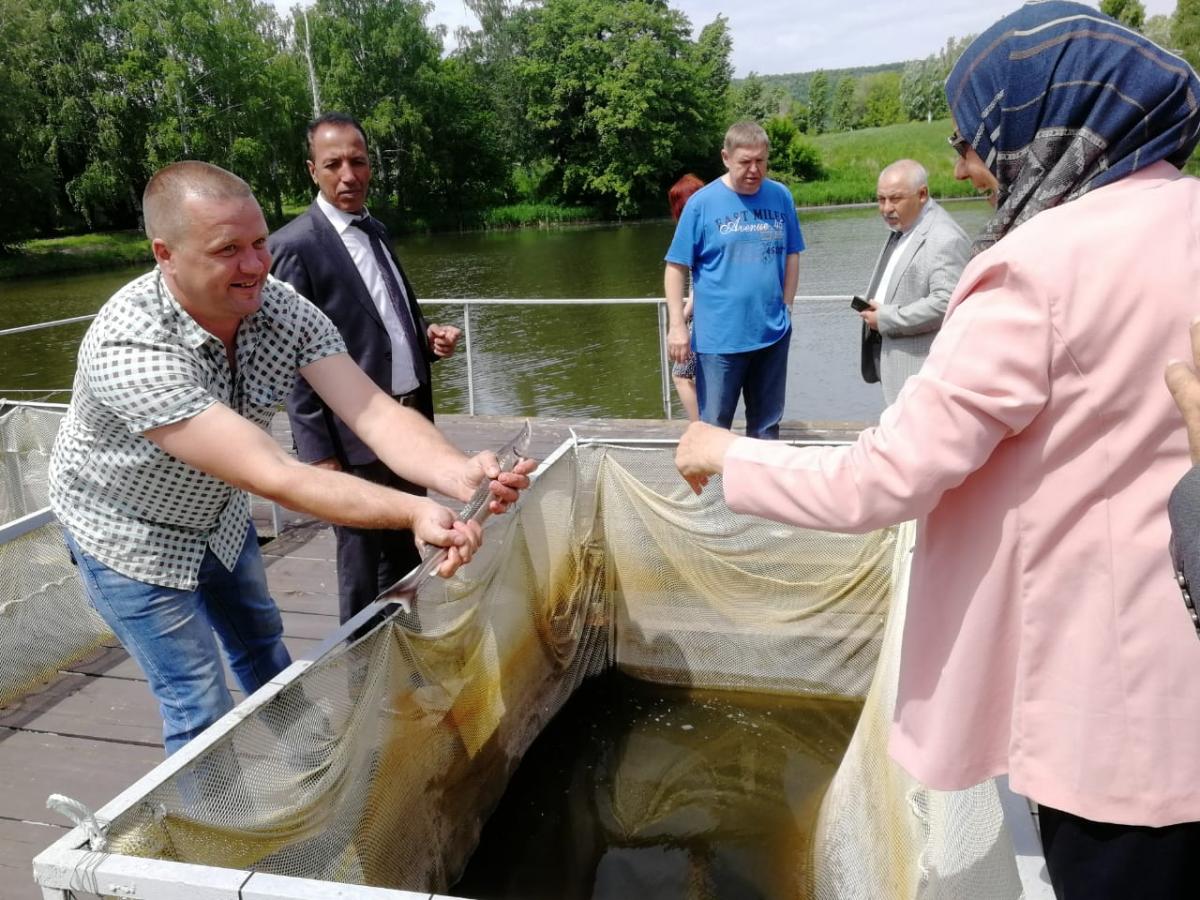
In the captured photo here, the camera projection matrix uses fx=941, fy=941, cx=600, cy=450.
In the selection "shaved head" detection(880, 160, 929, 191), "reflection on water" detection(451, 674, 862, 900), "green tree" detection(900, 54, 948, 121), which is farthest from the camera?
"green tree" detection(900, 54, 948, 121)

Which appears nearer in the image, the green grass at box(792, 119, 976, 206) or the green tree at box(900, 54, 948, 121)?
the green grass at box(792, 119, 976, 206)

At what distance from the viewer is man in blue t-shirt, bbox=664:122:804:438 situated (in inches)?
196

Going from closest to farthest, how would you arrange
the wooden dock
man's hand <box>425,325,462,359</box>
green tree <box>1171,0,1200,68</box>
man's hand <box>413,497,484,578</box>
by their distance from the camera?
man's hand <box>413,497,484,578</box> → the wooden dock → man's hand <box>425,325,462,359</box> → green tree <box>1171,0,1200,68</box>

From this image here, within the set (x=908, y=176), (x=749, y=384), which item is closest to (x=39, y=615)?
(x=749, y=384)

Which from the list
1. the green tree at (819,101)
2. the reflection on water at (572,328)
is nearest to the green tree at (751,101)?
the green tree at (819,101)

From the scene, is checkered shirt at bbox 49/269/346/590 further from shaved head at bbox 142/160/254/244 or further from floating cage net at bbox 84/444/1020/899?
floating cage net at bbox 84/444/1020/899

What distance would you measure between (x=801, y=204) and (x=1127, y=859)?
151 ft

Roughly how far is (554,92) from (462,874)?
56.3 metres

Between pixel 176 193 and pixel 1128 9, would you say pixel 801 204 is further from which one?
pixel 176 193

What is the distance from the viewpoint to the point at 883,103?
11812 centimetres

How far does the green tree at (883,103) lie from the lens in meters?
116

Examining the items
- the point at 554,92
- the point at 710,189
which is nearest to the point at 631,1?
the point at 554,92

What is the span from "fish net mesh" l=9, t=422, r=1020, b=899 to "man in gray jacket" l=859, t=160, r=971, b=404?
4.01 feet

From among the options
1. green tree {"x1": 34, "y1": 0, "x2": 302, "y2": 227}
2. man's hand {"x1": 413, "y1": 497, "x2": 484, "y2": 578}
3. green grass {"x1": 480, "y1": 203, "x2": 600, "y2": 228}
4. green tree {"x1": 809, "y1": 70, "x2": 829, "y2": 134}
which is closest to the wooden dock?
man's hand {"x1": 413, "y1": 497, "x2": 484, "y2": 578}
